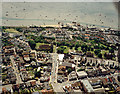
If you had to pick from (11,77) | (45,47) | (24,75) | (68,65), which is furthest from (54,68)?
(45,47)

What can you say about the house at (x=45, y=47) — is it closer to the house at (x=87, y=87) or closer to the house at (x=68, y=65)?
the house at (x=68, y=65)

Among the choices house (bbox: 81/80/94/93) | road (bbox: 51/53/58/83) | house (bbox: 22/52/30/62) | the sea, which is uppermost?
the sea

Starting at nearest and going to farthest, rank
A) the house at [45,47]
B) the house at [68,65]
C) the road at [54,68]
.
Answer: the road at [54,68]
the house at [68,65]
the house at [45,47]

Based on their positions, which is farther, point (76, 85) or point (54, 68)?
point (54, 68)

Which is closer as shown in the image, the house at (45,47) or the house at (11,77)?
the house at (11,77)

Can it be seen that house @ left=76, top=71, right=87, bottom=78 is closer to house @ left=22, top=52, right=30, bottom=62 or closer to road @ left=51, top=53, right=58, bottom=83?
road @ left=51, top=53, right=58, bottom=83

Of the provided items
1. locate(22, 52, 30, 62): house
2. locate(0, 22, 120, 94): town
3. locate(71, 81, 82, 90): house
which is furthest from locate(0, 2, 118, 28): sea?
locate(71, 81, 82, 90): house

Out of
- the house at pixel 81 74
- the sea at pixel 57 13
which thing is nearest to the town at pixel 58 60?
the house at pixel 81 74

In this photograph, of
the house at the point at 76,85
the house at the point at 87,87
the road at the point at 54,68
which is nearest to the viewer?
the house at the point at 87,87

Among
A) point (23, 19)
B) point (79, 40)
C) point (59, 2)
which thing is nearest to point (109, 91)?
point (79, 40)

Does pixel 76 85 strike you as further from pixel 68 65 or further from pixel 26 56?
pixel 26 56
